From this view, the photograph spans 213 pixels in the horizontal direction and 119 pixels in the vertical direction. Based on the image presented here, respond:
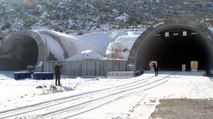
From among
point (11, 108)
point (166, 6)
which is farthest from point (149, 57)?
point (166, 6)

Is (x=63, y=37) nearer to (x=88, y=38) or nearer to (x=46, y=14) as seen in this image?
(x=88, y=38)

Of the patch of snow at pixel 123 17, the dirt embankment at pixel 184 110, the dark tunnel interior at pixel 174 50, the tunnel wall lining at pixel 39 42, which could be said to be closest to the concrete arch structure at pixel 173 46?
the dark tunnel interior at pixel 174 50

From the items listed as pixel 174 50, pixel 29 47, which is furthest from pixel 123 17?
pixel 29 47

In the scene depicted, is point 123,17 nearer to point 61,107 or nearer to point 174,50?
point 174,50

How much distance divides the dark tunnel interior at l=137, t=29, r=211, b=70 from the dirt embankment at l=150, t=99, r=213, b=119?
25622mm

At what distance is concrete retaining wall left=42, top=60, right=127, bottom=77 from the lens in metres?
39.5

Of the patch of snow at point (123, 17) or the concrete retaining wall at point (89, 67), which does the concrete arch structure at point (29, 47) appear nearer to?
the concrete retaining wall at point (89, 67)

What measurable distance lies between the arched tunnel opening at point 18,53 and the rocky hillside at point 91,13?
1954 centimetres

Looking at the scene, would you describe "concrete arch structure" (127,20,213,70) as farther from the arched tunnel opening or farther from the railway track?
the railway track

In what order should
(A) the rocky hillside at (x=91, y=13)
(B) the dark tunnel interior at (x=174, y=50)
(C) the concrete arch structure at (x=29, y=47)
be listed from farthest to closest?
1. (A) the rocky hillside at (x=91, y=13)
2. (B) the dark tunnel interior at (x=174, y=50)
3. (C) the concrete arch structure at (x=29, y=47)

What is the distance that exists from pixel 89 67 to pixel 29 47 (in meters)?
16.5

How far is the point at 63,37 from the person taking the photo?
50.9 metres

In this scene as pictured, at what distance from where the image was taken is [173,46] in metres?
58.4

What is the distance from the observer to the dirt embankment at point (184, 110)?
12.1m
